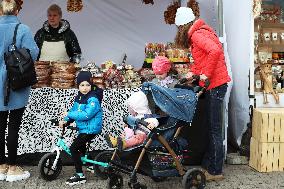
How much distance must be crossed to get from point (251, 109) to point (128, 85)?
154cm

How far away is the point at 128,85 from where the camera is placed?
6805 millimetres

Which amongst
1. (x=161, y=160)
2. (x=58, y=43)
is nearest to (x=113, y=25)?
(x=58, y=43)

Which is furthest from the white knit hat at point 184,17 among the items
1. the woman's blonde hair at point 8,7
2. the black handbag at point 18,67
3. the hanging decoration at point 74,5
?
the hanging decoration at point 74,5

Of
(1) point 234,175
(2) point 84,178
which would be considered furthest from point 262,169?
(2) point 84,178

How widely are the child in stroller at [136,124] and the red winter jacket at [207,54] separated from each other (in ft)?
2.41

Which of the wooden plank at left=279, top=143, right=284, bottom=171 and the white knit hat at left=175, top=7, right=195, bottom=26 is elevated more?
the white knit hat at left=175, top=7, right=195, bottom=26

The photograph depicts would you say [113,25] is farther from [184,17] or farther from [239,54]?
[184,17]

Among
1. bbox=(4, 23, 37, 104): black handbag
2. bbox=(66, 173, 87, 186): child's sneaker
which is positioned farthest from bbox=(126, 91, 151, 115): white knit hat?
bbox=(4, 23, 37, 104): black handbag

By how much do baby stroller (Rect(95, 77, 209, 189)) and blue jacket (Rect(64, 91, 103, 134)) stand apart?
56 centimetres

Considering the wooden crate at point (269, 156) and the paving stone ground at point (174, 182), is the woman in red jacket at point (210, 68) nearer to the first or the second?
the paving stone ground at point (174, 182)

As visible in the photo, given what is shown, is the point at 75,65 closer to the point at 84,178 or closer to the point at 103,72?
the point at 103,72

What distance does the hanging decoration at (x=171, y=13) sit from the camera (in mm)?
9297

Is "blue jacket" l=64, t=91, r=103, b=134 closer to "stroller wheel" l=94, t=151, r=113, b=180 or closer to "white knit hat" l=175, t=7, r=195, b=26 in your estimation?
"stroller wheel" l=94, t=151, r=113, b=180

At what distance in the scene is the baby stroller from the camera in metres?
5.34
